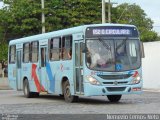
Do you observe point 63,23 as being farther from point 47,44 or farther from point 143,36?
point 47,44

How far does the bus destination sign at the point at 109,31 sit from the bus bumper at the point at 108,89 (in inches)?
77.2

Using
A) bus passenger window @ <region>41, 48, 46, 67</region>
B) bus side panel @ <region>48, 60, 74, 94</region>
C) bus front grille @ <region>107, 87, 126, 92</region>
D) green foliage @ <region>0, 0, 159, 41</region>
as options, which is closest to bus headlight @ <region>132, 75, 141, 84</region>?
bus front grille @ <region>107, 87, 126, 92</region>

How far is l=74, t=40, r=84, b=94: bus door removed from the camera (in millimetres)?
20188

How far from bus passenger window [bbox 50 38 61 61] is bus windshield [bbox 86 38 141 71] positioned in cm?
269

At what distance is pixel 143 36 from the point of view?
7475 centimetres

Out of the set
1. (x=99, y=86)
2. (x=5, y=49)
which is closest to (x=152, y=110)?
(x=99, y=86)

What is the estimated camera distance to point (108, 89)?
19734mm

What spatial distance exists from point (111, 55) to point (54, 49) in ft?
12.1

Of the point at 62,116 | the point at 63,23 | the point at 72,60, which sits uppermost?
the point at 63,23

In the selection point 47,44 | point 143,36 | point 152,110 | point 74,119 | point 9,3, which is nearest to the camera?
point 74,119

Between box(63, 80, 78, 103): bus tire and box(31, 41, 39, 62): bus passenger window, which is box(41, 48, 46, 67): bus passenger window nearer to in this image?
box(31, 41, 39, 62): bus passenger window

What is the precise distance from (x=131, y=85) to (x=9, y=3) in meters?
38.5

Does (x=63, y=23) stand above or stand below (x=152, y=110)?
above

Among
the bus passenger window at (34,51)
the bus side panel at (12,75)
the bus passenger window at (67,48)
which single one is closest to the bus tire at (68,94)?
the bus passenger window at (67,48)
